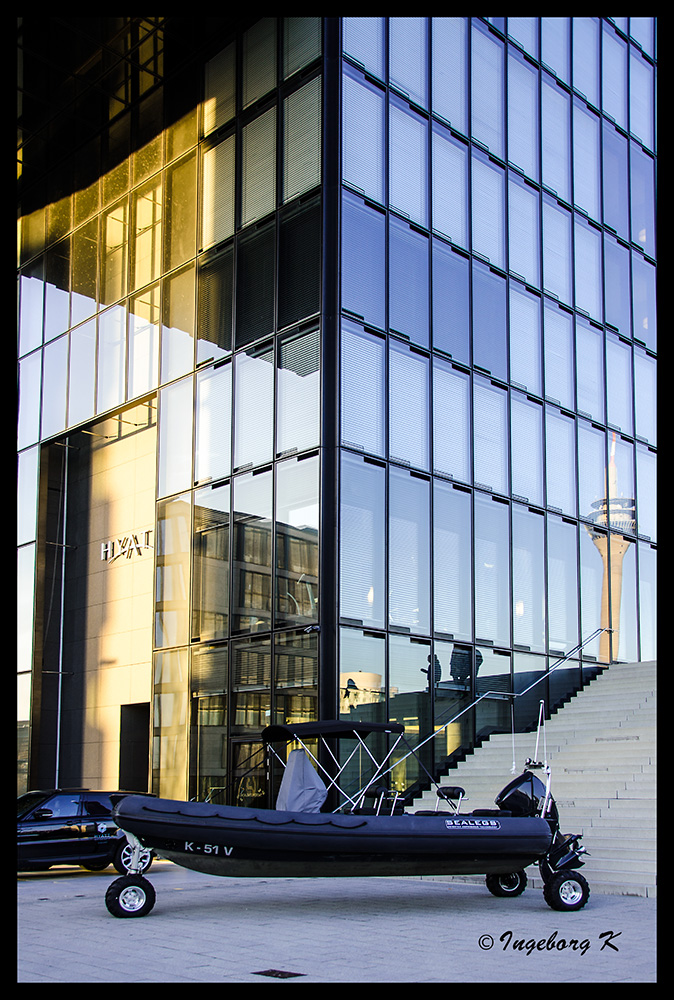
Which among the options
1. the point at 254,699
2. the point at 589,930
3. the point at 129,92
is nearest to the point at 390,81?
the point at 129,92

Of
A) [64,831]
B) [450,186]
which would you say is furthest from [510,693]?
[450,186]

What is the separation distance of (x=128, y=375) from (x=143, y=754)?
815cm

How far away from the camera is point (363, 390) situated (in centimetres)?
1742

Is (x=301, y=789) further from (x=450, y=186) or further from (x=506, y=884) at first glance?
(x=450, y=186)

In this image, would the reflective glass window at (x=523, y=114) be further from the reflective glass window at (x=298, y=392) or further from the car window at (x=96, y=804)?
the car window at (x=96, y=804)

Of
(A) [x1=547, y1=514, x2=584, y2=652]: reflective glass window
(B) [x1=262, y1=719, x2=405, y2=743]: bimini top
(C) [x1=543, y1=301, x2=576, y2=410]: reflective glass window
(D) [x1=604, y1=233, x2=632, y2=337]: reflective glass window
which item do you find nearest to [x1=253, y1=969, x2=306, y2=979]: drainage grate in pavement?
(B) [x1=262, y1=719, x2=405, y2=743]: bimini top

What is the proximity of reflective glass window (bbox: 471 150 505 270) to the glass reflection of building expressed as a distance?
6 cm

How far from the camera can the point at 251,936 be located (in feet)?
29.0

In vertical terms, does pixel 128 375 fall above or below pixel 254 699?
above

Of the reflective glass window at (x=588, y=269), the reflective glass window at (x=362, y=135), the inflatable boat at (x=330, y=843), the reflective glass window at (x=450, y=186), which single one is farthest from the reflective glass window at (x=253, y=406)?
the inflatable boat at (x=330, y=843)

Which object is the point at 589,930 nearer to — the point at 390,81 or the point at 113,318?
the point at 390,81

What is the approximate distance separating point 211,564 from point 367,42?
986cm

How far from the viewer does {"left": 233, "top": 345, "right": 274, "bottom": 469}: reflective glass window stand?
18.2 m

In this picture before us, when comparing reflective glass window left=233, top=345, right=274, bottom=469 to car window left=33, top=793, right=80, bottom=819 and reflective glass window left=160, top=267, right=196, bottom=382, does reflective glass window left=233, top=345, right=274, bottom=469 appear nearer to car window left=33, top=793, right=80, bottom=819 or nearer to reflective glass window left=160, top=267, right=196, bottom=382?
reflective glass window left=160, top=267, right=196, bottom=382
